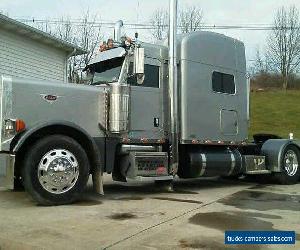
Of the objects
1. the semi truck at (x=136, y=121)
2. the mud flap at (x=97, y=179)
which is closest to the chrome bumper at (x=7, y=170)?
the semi truck at (x=136, y=121)

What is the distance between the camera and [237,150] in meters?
11.4

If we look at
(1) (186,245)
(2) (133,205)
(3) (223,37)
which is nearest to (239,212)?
(2) (133,205)

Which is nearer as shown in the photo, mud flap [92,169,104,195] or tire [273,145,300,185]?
mud flap [92,169,104,195]

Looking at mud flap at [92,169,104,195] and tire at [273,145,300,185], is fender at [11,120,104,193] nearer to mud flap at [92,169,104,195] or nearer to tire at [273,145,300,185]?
mud flap at [92,169,104,195]

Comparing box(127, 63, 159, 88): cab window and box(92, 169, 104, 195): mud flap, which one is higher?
box(127, 63, 159, 88): cab window

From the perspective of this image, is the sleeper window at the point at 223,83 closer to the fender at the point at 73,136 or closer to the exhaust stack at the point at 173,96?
the exhaust stack at the point at 173,96

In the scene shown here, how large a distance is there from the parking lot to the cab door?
49.6 inches

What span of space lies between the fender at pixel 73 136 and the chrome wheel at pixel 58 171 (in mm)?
401

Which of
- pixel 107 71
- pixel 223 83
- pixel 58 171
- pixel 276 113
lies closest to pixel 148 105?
pixel 107 71

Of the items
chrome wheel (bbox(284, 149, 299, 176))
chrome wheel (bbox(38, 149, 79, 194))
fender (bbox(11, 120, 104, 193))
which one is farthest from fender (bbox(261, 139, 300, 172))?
chrome wheel (bbox(38, 149, 79, 194))

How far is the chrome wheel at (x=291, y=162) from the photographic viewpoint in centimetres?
A: 1246

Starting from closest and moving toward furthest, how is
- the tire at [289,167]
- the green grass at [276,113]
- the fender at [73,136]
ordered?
1. the fender at [73,136]
2. the tire at [289,167]
3. the green grass at [276,113]

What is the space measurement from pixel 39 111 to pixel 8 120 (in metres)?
0.55

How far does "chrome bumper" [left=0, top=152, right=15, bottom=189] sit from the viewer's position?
293 inches
